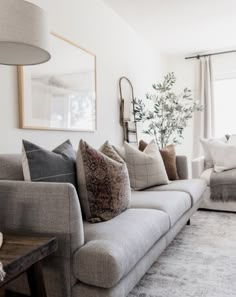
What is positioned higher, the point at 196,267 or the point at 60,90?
the point at 60,90

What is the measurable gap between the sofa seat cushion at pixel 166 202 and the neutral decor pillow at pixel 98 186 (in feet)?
1.12

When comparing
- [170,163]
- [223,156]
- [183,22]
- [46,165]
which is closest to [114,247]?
[46,165]

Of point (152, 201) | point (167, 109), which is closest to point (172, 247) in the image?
point (152, 201)

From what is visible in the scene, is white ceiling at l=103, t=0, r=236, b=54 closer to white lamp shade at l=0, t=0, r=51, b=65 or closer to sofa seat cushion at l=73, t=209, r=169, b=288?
white lamp shade at l=0, t=0, r=51, b=65

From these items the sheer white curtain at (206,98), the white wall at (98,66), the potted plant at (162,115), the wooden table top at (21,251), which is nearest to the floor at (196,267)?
the wooden table top at (21,251)

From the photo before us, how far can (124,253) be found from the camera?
127 cm

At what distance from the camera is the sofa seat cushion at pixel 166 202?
6.60 feet

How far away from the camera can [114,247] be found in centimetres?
125

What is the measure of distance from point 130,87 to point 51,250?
3159 mm

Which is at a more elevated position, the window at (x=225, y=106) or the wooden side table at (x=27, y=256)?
the window at (x=225, y=106)

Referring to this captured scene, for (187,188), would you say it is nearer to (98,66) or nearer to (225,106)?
(98,66)

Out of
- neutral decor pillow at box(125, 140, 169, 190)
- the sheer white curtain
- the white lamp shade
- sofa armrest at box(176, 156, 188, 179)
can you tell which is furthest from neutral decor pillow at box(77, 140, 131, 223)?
the sheer white curtain

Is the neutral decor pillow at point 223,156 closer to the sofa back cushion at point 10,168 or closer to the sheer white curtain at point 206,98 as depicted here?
the sheer white curtain at point 206,98

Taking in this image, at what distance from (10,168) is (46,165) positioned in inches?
7.9
